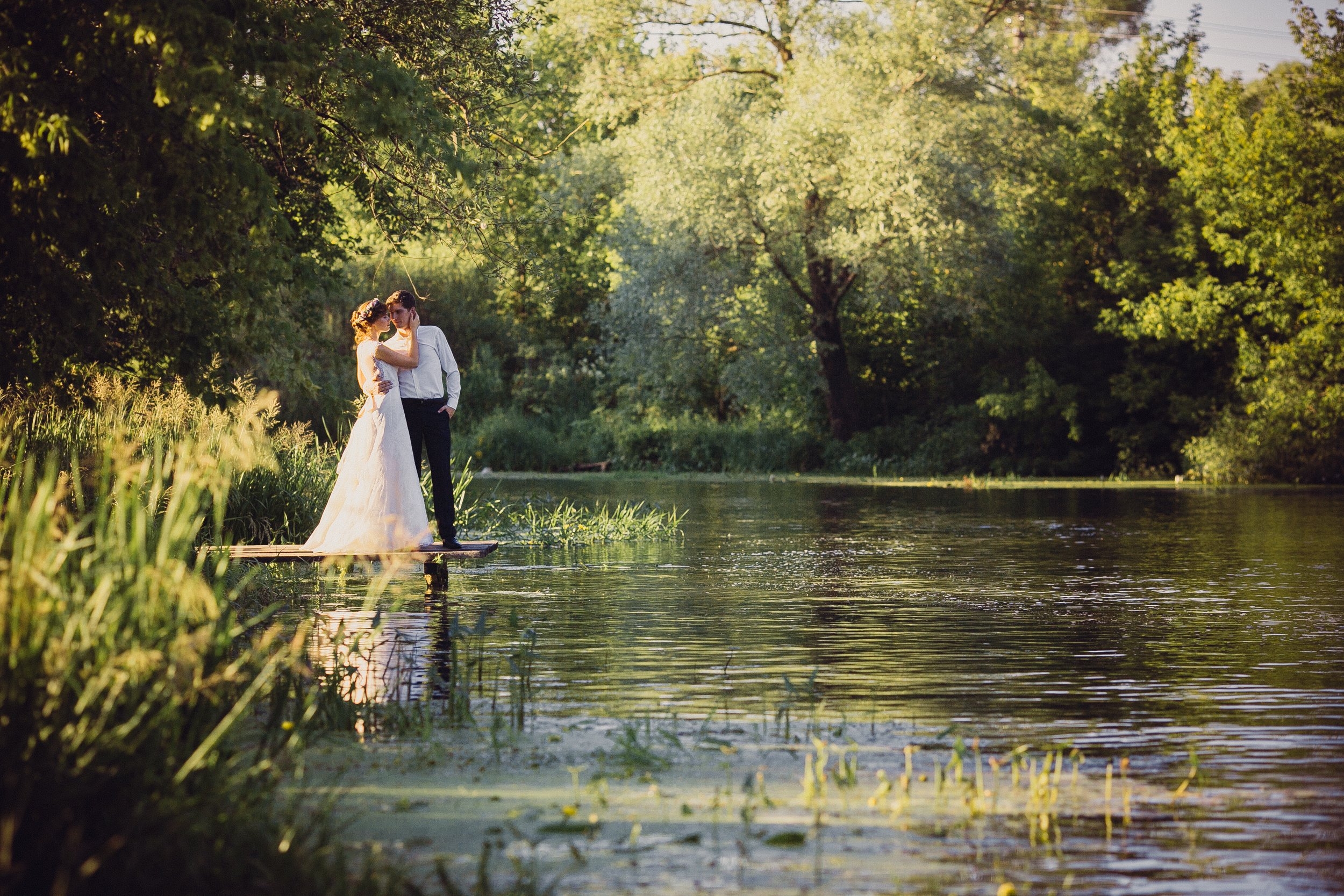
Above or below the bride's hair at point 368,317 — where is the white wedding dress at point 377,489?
below

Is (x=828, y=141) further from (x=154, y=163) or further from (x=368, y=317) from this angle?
(x=154, y=163)

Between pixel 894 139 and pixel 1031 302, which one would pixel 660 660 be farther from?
pixel 1031 302

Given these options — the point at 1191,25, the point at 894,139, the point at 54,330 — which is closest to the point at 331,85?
the point at 54,330

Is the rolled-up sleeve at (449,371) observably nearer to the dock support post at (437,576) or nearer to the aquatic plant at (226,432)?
the dock support post at (437,576)

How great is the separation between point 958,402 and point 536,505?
2256 centimetres

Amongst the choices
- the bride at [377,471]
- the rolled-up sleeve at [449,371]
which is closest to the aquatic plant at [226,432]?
the bride at [377,471]

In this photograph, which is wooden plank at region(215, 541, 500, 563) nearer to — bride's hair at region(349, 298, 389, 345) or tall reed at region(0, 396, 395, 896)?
bride's hair at region(349, 298, 389, 345)

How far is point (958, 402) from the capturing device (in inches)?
1820

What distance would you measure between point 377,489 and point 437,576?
1012 millimetres

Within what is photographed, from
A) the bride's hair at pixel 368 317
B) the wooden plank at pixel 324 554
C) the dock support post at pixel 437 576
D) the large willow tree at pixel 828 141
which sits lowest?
the dock support post at pixel 437 576

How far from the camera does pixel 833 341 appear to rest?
45000 millimetres

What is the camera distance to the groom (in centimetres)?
1398

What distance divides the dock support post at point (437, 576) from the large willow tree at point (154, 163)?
10.1 ft

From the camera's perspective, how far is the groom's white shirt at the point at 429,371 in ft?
46.1
